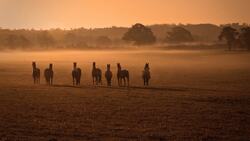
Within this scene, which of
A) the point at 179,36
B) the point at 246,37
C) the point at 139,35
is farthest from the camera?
the point at 179,36

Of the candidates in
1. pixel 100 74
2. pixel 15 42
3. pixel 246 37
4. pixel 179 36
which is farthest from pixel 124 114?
pixel 15 42

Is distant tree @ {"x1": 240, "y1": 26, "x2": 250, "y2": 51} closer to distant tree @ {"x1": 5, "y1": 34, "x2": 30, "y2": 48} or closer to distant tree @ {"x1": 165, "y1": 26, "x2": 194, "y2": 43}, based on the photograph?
distant tree @ {"x1": 165, "y1": 26, "x2": 194, "y2": 43}

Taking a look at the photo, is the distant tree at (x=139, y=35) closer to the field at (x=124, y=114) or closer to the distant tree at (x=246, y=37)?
the distant tree at (x=246, y=37)

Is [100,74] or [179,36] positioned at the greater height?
[179,36]

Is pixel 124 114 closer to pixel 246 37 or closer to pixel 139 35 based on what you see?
pixel 246 37

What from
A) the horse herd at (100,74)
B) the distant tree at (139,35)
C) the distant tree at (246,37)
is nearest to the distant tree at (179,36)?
the distant tree at (139,35)

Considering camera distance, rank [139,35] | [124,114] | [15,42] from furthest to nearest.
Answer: [15,42] → [139,35] → [124,114]

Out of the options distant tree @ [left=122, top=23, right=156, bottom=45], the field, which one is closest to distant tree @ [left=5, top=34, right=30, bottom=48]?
distant tree @ [left=122, top=23, right=156, bottom=45]

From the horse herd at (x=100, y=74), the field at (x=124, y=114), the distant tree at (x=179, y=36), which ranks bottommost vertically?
the field at (x=124, y=114)

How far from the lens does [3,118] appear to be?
69.2ft

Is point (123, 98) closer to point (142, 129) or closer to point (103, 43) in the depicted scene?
point (142, 129)

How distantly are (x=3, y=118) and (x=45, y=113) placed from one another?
205 centimetres

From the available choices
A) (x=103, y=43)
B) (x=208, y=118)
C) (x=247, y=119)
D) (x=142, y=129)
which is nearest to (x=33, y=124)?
(x=142, y=129)

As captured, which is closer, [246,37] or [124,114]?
[124,114]
